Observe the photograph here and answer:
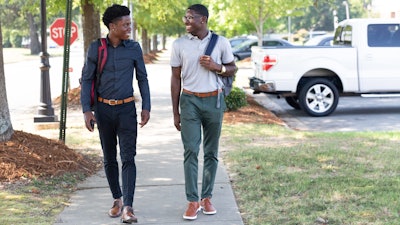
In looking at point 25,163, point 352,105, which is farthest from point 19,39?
point 25,163

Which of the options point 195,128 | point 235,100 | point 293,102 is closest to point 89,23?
point 235,100

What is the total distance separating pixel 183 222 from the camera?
220 inches

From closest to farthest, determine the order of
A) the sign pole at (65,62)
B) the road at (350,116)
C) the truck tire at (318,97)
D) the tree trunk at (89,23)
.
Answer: the sign pole at (65,62), the road at (350,116), the truck tire at (318,97), the tree trunk at (89,23)

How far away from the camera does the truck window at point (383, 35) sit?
13.9m

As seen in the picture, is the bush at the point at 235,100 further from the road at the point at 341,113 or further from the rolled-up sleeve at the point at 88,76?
the rolled-up sleeve at the point at 88,76

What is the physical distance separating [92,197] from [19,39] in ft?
340

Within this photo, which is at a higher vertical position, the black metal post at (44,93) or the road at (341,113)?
the black metal post at (44,93)

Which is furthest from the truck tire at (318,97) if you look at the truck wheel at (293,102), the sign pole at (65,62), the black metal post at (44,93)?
the sign pole at (65,62)

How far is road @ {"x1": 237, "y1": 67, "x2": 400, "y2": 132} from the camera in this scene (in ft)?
41.9

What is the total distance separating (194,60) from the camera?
216 inches

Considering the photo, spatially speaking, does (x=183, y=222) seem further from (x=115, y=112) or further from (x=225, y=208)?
(x=115, y=112)

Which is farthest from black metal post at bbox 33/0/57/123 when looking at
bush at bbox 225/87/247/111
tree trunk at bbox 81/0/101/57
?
bush at bbox 225/87/247/111

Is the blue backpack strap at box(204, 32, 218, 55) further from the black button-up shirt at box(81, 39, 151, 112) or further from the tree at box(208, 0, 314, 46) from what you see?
the tree at box(208, 0, 314, 46)

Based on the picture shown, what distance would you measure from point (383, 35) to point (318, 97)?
194 centimetres
